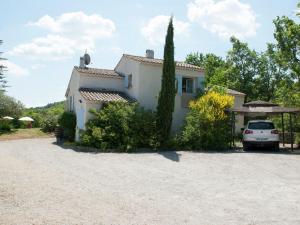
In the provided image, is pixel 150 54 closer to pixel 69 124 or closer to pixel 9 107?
pixel 69 124

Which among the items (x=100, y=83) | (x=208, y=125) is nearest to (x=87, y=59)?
(x=100, y=83)

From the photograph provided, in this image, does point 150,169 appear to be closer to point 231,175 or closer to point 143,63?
point 231,175

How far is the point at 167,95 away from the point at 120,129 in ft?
11.1

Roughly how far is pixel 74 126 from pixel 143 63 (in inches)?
250

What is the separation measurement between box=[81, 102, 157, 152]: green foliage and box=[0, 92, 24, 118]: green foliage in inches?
945

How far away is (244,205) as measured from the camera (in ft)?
27.6

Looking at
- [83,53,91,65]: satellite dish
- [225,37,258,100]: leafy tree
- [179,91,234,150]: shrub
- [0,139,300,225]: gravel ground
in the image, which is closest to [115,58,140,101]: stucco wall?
[83,53,91,65]: satellite dish

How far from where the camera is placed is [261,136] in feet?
65.3

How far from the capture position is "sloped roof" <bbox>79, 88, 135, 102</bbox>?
75.2 feet

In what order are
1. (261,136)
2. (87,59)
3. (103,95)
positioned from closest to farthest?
(261,136) < (103,95) < (87,59)

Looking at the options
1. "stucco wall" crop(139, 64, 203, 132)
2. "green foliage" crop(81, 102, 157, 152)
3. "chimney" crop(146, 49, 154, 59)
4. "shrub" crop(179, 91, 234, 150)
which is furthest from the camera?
"chimney" crop(146, 49, 154, 59)

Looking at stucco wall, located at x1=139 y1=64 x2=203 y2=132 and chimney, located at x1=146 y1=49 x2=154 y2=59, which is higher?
chimney, located at x1=146 y1=49 x2=154 y2=59

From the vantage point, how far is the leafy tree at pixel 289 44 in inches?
1090

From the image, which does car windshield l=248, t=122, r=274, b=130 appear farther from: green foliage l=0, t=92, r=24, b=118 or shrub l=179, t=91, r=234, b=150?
green foliage l=0, t=92, r=24, b=118
